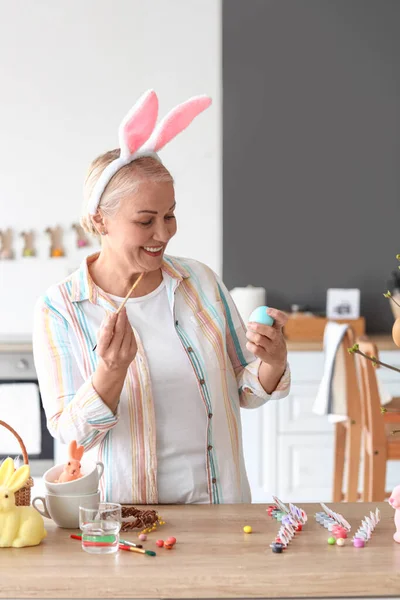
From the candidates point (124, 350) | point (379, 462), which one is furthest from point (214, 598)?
point (379, 462)

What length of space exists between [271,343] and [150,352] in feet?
0.93

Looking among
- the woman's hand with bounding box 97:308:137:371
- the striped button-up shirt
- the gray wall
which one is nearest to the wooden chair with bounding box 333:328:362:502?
the gray wall

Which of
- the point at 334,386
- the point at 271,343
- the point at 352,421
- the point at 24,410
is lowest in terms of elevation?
the point at 24,410

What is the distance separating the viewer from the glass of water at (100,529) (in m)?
1.46

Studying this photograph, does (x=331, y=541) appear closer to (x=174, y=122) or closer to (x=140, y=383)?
(x=140, y=383)

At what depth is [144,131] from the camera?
1917 mm

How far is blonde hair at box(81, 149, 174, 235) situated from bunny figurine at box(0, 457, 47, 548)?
0.65 meters

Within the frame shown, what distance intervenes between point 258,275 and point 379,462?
5.27 ft

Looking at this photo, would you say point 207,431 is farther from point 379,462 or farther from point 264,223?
point 264,223

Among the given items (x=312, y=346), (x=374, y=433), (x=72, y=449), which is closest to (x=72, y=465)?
(x=72, y=449)

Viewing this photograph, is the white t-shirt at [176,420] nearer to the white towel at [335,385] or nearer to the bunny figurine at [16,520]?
the bunny figurine at [16,520]

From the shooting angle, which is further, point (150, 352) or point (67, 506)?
point (150, 352)

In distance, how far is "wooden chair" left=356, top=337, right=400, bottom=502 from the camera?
3.37m

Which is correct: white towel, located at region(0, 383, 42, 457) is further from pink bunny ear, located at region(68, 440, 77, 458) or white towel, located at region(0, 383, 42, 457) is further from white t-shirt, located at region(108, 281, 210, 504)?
pink bunny ear, located at region(68, 440, 77, 458)
